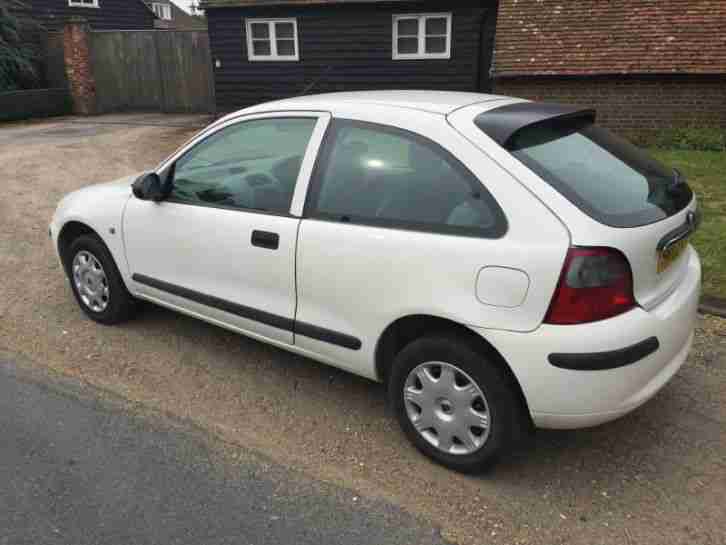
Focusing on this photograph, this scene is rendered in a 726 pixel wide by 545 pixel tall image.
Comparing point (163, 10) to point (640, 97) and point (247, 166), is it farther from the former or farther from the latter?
point (247, 166)

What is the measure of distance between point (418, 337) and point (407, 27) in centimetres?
1413

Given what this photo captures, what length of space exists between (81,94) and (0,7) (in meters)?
2.99

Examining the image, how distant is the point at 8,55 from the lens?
1791cm

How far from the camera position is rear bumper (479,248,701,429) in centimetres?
255

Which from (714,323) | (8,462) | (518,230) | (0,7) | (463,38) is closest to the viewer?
(518,230)

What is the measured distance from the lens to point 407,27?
15.6 m

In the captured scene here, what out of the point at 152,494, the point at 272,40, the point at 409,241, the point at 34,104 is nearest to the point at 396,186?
the point at 409,241

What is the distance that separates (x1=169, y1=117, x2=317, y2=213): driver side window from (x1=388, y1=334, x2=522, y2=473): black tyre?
1088 mm

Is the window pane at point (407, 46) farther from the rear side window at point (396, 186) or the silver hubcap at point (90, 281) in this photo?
the rear side window at point (396, 186)

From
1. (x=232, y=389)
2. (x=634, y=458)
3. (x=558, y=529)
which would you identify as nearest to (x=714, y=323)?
(x=634, y=458)

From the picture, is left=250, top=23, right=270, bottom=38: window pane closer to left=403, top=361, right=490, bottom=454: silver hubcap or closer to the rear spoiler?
the rear spoiler

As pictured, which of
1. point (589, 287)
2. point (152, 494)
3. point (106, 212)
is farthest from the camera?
point (106, 212)

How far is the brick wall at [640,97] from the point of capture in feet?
39.5

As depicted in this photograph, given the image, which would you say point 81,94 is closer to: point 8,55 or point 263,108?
point 8,55
